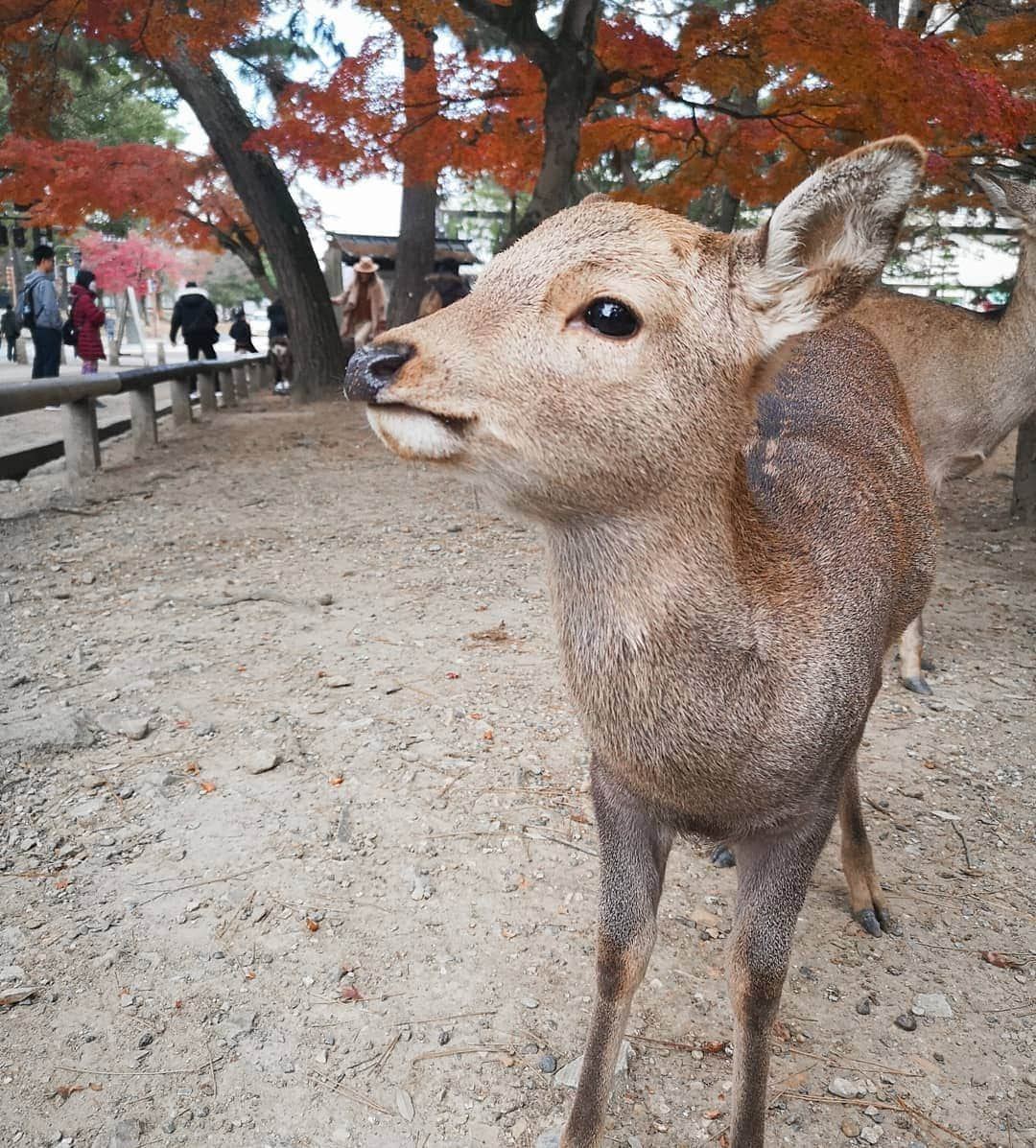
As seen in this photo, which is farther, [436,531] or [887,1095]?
[436,531]

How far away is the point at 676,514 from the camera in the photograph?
1.62 meters

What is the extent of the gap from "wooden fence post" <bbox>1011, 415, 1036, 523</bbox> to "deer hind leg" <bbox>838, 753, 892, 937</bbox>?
4.59 meters

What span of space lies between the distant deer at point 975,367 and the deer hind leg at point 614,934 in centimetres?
371

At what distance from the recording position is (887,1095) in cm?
209

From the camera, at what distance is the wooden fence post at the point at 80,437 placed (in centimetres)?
735

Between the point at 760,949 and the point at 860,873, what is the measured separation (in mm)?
987

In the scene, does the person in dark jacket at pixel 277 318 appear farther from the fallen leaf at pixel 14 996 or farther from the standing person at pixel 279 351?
the fallen leaf at pixel 14 996

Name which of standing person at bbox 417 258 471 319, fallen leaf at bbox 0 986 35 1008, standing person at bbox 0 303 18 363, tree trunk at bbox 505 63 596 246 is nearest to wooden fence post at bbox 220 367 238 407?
standing person at bbox 417 258 471 319

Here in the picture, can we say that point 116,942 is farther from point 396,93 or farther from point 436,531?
point 396,93

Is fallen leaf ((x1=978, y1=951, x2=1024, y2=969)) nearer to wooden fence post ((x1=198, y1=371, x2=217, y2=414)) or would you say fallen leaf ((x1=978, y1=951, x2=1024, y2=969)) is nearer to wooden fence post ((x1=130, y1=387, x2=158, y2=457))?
wooden fence post ((x1=130, y1=387, x2=158, y2=457))

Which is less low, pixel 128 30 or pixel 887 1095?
pixel 128 30

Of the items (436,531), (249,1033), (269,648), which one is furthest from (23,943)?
(436,531)

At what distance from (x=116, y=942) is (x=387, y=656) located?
1.93 m

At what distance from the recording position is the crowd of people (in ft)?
33.0
